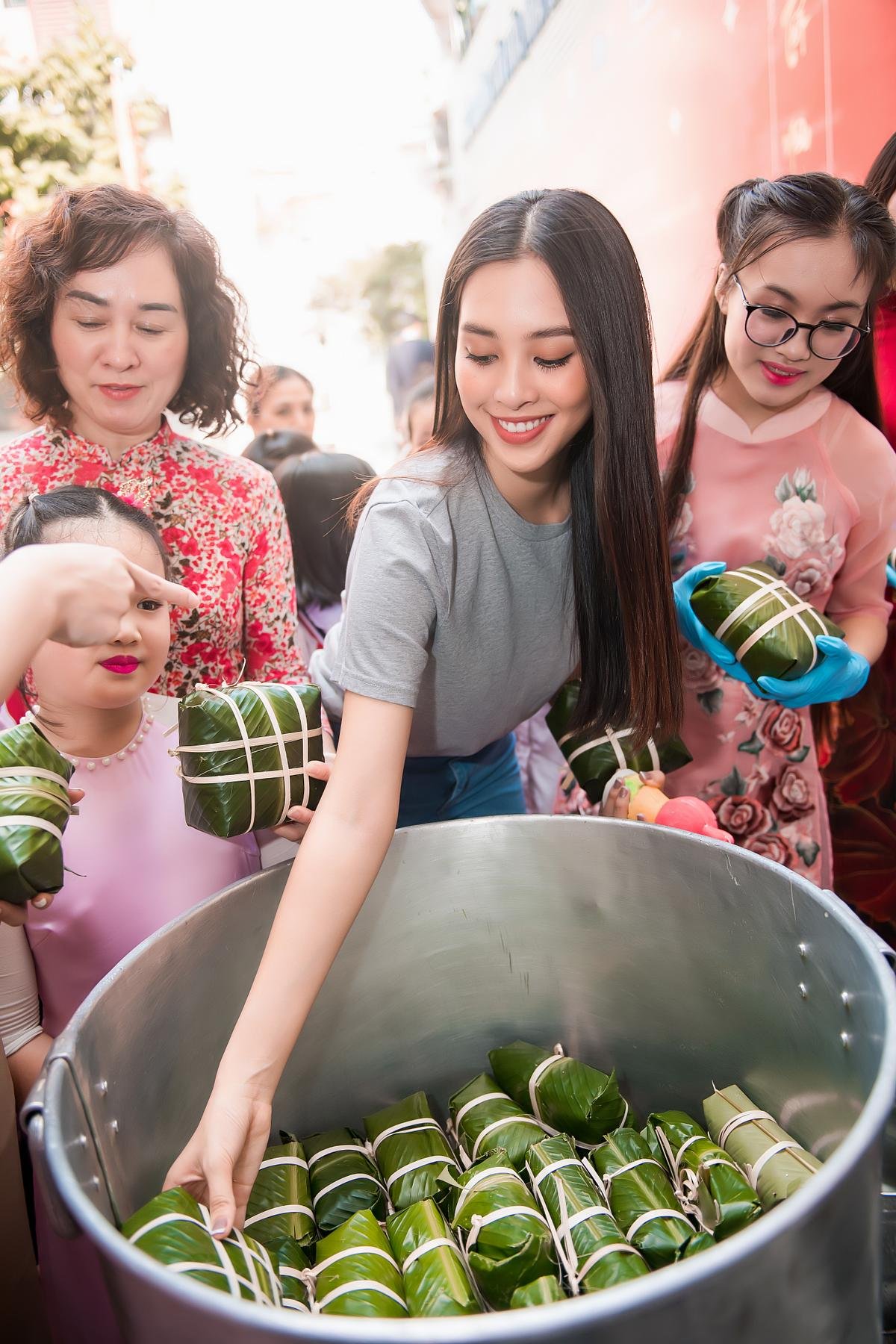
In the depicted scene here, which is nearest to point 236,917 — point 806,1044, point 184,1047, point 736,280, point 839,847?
point 184,1047

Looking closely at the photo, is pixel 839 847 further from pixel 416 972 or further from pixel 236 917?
pixel 236 917

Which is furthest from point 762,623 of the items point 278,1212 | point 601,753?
point 278,1212

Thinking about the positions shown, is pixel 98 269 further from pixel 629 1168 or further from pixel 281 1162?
pixel 629 1168

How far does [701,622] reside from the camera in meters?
1.15

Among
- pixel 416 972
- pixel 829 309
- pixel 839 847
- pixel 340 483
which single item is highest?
pixel 829 309

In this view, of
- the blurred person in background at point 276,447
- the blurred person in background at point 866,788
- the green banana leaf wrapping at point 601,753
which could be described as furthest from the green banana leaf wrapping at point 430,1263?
the blurred person in background at point 276,447

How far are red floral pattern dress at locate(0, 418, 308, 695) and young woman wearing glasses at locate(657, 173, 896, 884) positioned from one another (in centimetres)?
56

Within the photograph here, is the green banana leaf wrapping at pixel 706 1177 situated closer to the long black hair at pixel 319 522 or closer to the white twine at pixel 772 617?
the white twine at pixel 772 617

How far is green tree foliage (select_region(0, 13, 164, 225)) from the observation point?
226cm

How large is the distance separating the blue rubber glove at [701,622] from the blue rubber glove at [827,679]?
28 millimetres

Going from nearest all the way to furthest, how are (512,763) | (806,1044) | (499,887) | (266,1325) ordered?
(266,1325) < (806,1044) < (499,887) < (512,763)

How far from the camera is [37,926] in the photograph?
100 cm

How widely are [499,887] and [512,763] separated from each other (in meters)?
0.41

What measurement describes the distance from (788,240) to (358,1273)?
3.76 ft
